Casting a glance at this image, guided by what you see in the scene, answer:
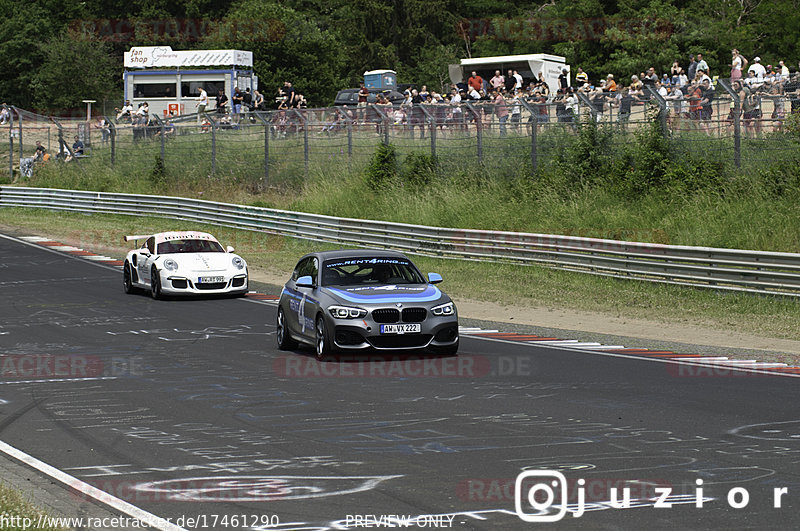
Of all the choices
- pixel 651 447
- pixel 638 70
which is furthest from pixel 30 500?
pixel 638 70

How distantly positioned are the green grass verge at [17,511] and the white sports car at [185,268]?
591 inches

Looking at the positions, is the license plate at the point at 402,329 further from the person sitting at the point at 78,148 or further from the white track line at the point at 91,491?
the person sitting at the point at 78,148

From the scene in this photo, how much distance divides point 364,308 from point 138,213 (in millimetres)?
28566

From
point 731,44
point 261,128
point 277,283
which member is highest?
point 731,44

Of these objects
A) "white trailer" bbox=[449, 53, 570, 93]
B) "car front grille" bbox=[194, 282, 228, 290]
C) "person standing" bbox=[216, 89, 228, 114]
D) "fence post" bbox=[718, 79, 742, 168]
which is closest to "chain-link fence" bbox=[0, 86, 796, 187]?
"fence post" bbox=[718, 79, 742, 168]

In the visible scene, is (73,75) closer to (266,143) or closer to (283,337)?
(266,143)

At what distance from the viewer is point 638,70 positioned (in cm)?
5909

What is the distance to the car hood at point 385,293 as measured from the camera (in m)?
14.4

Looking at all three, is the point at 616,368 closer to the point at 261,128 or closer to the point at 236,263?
the point at 236,263

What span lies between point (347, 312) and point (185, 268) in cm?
902

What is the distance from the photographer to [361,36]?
85625 millimetres

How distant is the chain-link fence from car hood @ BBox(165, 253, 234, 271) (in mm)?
9594

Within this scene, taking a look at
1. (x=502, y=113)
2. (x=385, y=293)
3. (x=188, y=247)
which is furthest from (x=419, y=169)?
(x=385, y=293)

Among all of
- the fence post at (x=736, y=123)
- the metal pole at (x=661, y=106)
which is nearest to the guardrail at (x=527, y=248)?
the fence post at (x=736, y=123)
